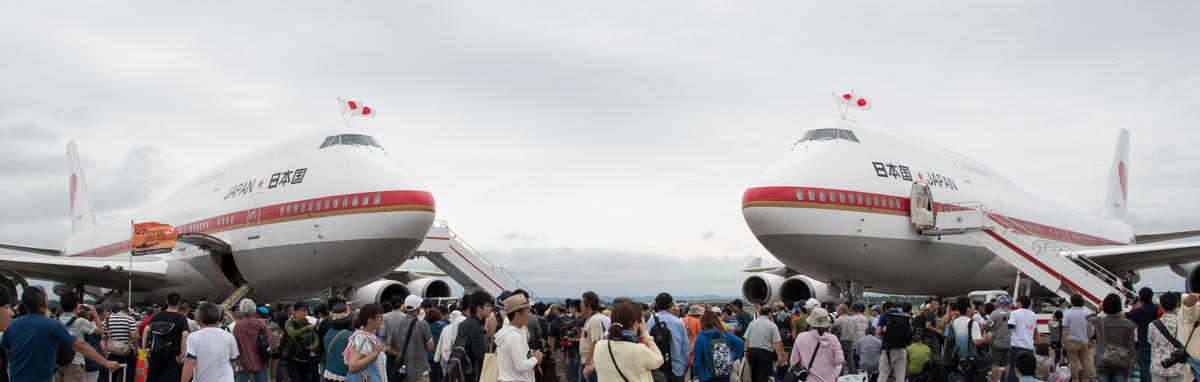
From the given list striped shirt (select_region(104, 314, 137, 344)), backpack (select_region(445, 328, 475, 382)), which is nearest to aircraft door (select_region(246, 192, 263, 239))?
striped shirt (select_region(104, 314, 137, 344))

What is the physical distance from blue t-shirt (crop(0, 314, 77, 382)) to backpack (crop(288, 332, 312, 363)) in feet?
9.46

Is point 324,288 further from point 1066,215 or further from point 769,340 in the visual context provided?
point 1066,215

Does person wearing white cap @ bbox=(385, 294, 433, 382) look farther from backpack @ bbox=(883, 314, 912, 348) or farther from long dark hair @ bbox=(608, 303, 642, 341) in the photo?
backpack @ bbox=(883, 314, 912, 348)

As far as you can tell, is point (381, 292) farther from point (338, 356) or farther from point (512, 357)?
point (512, 357)

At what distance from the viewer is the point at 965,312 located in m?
9.52

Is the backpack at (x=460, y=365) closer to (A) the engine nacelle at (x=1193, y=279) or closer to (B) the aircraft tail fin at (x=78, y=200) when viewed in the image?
(A) the engine nacelle at (x=1193, y=279)

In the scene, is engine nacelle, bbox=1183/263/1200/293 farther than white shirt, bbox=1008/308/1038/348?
Yes

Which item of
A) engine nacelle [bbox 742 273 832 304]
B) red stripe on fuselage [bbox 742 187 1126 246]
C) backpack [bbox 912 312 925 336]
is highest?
red stripe on fuselage [bbox 742 187 1126 246]

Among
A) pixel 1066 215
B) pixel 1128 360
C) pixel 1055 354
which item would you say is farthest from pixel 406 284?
pixel 1066 215

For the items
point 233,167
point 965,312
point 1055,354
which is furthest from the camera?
point 233,167

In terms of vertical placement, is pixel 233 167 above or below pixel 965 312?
above

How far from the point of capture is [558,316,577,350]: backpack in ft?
30.2

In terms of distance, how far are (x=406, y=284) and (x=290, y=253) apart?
793cm

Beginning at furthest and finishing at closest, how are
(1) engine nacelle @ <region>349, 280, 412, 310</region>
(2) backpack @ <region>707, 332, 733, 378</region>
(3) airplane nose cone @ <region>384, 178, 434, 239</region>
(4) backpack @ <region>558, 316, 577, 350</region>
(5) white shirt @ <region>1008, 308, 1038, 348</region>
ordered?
(1) engine nacelle @ <region>349, 280, 412, 310</region>, (3) airplane nose cone @ <region>384, 178, 434, 239</region>, (5) white shirt @ <region>1008, 308, 1038, 348</region>, (4) backpack @ <region>558, 316, 577, 350</region>, (2) backpack @ <region>707, 332, 733, 378</region>
